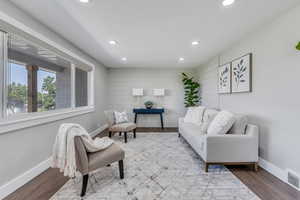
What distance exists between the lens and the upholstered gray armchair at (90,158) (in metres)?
1.65

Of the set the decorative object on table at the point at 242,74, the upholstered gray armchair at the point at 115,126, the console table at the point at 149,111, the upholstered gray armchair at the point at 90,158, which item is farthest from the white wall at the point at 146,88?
the upholstered gray armchair at the point at 90,158

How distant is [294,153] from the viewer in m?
1.84

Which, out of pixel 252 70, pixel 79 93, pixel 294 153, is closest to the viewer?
pixel 294 153

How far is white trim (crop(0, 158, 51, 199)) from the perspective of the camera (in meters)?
1.65

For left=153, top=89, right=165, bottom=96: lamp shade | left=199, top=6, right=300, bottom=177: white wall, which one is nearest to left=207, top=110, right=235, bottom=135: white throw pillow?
left=199, top=6, right=300, bottom=177: white wall

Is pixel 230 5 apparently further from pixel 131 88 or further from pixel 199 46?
pixel 131 88

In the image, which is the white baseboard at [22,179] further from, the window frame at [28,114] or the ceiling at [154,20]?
the ceiling at [154,20]

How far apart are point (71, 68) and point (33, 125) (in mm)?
1585

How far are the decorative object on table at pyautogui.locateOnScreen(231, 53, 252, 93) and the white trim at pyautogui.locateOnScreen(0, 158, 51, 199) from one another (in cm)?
372

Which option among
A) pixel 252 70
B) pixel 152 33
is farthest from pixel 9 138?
pixel 252 70

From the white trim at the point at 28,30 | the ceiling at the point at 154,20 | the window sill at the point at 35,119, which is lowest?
the window sill at the point at 35,119

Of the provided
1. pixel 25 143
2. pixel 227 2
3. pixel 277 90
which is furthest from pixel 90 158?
pixel 277 90

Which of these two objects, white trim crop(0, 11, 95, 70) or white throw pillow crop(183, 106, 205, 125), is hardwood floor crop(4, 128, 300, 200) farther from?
white trim crop(0, 11, 95, 70)

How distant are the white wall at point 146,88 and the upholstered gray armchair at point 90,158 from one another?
358 cm
